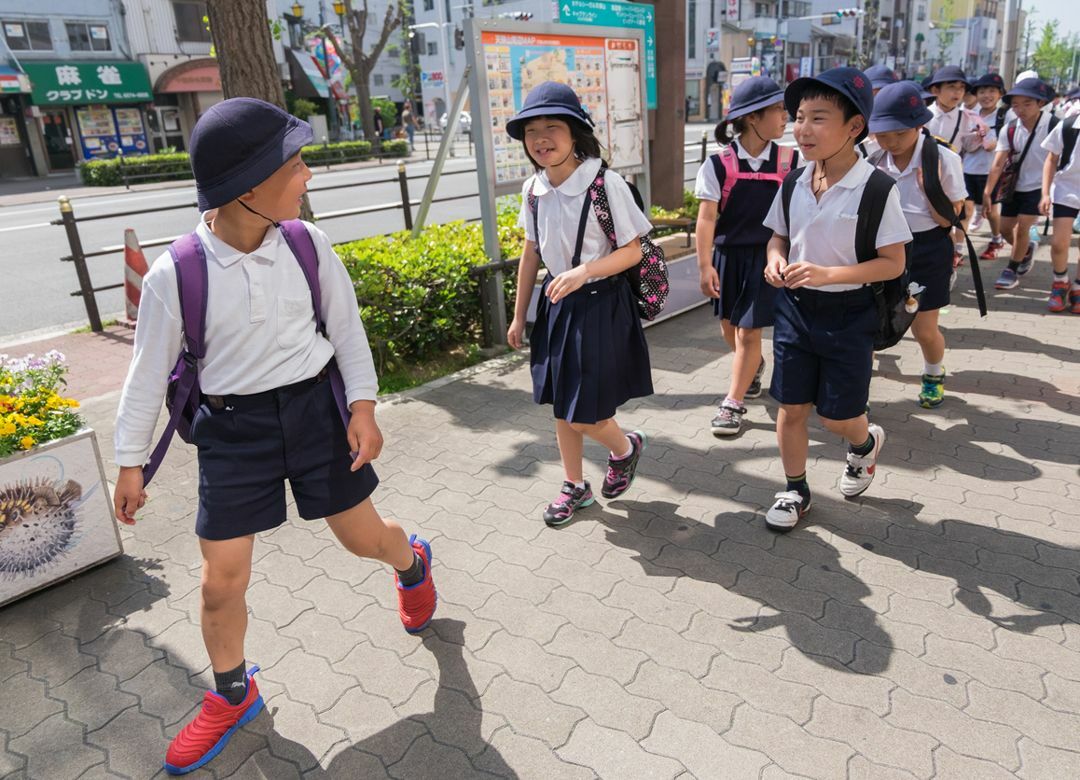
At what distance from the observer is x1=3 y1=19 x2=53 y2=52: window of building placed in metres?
27.2

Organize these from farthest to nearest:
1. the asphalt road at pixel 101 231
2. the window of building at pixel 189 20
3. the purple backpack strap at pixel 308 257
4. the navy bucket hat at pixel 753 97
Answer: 1. the window of building at pixel 189 20
2. the asphalt road at pixel 101 231
3. the navy bucket hat at pixel 753 97
4. the purple backpack strap at pixel 308 257

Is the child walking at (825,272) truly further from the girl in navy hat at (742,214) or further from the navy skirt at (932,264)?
the navy skirt at (932,264)

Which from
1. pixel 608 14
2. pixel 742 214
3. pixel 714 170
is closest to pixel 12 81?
pixel 608 14

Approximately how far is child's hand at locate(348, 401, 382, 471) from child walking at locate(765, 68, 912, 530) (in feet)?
5.25

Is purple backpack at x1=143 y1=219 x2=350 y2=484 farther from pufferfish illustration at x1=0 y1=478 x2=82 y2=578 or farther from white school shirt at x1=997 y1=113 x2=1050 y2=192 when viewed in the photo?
white school shirt at x1=997 y1=113 x2=1050 y2=192

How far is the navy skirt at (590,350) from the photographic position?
10.7 ft

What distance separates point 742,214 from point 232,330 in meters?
2.94

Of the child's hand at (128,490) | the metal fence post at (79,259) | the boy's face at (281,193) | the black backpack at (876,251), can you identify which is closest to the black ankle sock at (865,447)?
the black backpack at (876,251)

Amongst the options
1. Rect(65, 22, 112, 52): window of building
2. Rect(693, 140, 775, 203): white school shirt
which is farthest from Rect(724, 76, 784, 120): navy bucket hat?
Rect(65, 22, 112, 52): window of building

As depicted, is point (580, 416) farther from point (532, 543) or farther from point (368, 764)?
point (368, 764)

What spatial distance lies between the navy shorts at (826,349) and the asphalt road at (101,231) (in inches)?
168

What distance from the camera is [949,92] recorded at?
685 centimetres

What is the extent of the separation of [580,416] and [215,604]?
1.59 metres

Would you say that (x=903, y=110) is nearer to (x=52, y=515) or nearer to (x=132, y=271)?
(x=52, y=515)
